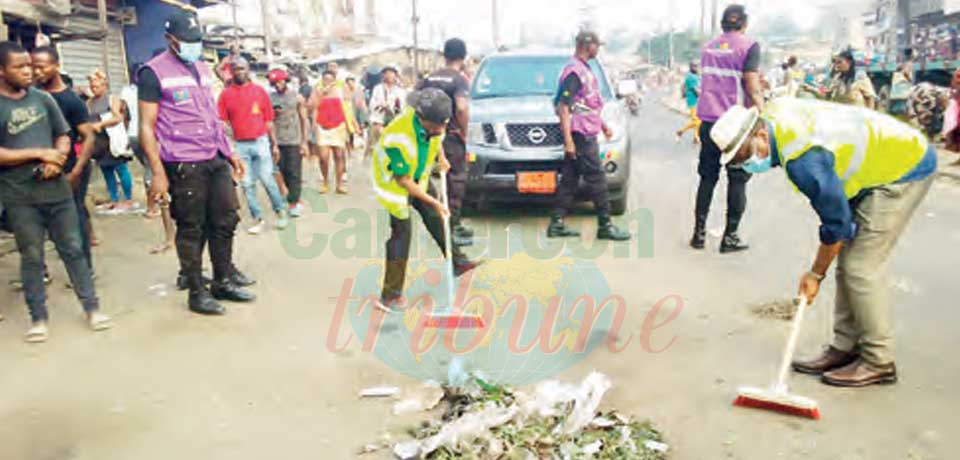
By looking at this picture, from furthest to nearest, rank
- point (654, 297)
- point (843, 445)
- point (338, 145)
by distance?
1. point (338, 145)
2. point (654, 297)
3. point (843, 445)

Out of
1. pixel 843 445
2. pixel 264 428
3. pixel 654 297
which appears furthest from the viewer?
pixel 654 297

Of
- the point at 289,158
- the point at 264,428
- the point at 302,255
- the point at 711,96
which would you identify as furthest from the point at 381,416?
the point at 289,158

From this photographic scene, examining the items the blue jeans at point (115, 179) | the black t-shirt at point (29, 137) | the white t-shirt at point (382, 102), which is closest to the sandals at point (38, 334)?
the black t-shirt at point (29, 137)

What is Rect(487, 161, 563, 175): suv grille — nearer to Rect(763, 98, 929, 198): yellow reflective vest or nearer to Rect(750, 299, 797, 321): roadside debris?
Rect(750, 299, 797, 321): roadside debris

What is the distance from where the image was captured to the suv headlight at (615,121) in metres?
7.36

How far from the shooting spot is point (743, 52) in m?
5.99

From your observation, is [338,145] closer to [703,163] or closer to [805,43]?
[703,163]

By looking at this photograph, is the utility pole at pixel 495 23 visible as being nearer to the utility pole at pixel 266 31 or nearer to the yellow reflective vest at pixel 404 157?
the utility pole at pixel 266 31

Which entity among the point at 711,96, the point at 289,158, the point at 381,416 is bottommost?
the point at 381,416

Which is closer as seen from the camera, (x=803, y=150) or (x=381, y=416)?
(x=803, y=150)

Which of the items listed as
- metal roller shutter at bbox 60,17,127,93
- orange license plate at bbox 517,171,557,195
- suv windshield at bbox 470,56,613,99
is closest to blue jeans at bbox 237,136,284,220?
suv windshield at bbox 470,56,613,99

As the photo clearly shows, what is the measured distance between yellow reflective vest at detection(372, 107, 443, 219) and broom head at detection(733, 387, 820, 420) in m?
2.32

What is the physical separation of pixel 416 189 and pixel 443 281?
4.49ft

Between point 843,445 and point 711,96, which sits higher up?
point 711,96
